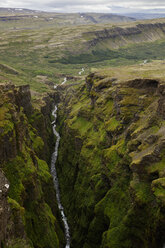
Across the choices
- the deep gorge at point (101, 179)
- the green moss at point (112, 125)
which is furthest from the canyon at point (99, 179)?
the green moss at point (112, 125)

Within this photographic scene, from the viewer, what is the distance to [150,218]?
160 feet

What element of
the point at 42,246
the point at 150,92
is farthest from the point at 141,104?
the point at 42,246

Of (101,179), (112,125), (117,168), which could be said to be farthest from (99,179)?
(112,125)

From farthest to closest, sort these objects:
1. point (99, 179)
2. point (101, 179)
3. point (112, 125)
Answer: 1. point (112, 125)
2. point (99, 179)
3. point (101, 179)

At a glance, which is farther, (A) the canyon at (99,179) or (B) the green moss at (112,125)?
(B) the green moss at (112,125)

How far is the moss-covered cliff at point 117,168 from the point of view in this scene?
2041 inches

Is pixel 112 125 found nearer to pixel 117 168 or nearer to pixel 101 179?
pixel 101 179

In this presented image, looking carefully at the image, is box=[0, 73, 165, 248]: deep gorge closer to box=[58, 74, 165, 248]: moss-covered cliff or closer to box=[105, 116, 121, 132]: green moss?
box=[58, 74, 165, 248]: moss-covered cliff

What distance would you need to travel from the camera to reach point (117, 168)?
221 feet

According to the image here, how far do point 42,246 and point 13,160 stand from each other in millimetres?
22461

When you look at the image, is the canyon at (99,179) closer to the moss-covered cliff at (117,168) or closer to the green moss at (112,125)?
the moss-covered cliff at (117,168)

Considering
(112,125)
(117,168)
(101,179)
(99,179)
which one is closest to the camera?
(117,168)

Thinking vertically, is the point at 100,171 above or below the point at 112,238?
above

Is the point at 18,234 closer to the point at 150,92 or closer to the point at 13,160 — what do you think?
the point at 13,160
